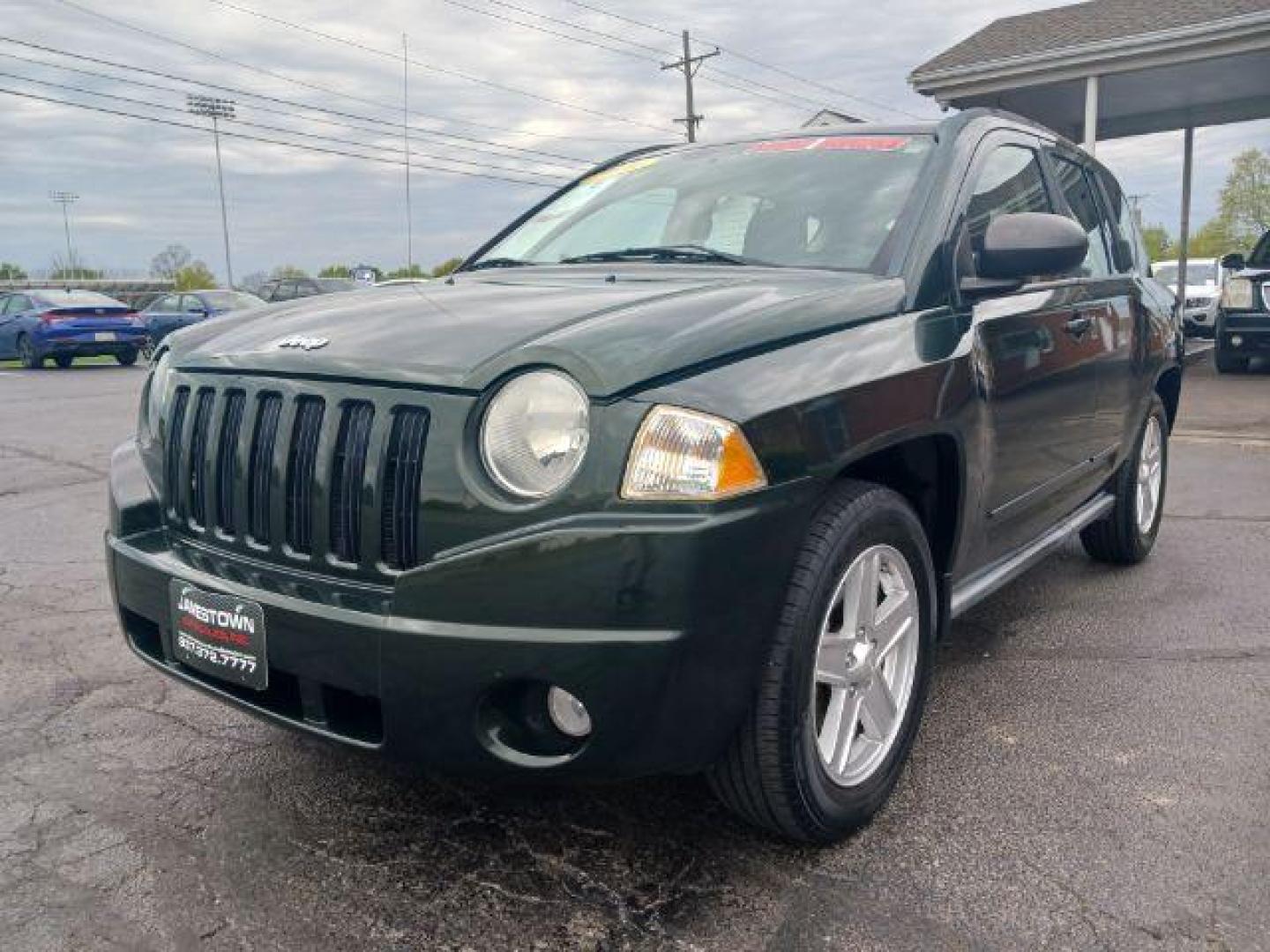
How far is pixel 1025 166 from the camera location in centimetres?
374

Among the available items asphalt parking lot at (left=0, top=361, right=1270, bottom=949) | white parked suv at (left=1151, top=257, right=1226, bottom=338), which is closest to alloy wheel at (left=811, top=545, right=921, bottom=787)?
asphalt parking lot at (left=0, top=361, right=1270, bottom=949)

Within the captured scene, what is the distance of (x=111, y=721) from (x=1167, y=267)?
24.4 metres

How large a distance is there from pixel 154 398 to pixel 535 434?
1185 millimetres

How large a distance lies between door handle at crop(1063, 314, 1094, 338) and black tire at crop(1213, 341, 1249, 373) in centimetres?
1159

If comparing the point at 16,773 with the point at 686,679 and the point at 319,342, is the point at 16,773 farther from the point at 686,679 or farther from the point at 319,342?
the point at 686,679

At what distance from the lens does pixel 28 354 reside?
19125 mm

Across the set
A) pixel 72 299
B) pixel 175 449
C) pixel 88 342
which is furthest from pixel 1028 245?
pixel 72 299

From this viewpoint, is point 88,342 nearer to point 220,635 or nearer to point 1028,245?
point 220,635

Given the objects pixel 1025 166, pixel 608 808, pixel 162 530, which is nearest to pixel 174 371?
pixel 162 530

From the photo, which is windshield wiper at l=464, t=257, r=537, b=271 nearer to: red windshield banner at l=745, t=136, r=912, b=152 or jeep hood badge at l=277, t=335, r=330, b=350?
red windshield banner at l=745, t=136, r=912, b=152

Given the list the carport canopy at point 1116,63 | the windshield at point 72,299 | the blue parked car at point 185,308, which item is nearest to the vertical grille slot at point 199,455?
the carport canopy at point 1116,63

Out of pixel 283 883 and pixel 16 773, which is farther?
pixel 16 773

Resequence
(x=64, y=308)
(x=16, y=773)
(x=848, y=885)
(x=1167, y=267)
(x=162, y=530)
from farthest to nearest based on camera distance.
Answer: (x=1167, y=267) → (x=64, y=308) → (x=16, y=773) → (x=162, y=530) → (x=848, y=885)

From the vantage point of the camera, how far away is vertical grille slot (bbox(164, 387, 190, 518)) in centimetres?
252
